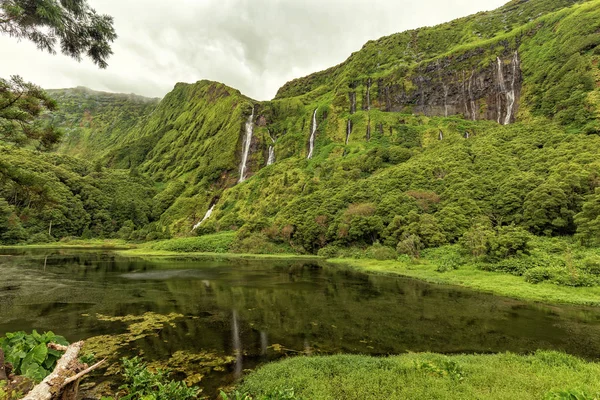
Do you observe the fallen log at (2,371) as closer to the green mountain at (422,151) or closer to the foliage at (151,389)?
the foliage at (151,389)

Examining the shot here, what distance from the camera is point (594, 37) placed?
85.9 m

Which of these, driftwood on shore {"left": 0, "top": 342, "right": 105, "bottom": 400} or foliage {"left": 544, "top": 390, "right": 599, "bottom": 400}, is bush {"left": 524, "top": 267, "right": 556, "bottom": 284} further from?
driftwood on shore {"left": 0, "top": 342, "right": 105, "bottom": 400}

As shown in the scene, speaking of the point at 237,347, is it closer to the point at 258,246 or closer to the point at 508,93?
the point at 258,246

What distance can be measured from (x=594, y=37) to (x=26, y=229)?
201 meters

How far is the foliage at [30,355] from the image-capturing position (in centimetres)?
810

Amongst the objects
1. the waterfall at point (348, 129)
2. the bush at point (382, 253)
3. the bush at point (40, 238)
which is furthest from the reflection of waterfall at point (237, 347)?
the bush at point (40, 238)

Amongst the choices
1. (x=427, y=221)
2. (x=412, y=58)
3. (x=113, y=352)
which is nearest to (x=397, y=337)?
(x=113, y=352)

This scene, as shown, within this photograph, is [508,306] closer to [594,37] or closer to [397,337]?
[397,337]

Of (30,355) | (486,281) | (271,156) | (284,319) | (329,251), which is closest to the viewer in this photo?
(30,355)

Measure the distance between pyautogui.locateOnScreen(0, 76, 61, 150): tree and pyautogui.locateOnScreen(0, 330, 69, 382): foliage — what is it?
10054mm

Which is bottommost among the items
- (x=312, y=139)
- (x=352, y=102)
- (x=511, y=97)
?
(x=312, y=139)

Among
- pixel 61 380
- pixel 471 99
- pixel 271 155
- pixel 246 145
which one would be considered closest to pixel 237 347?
pixel 61 380

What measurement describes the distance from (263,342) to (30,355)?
1094cm

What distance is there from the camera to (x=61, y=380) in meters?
7.10
